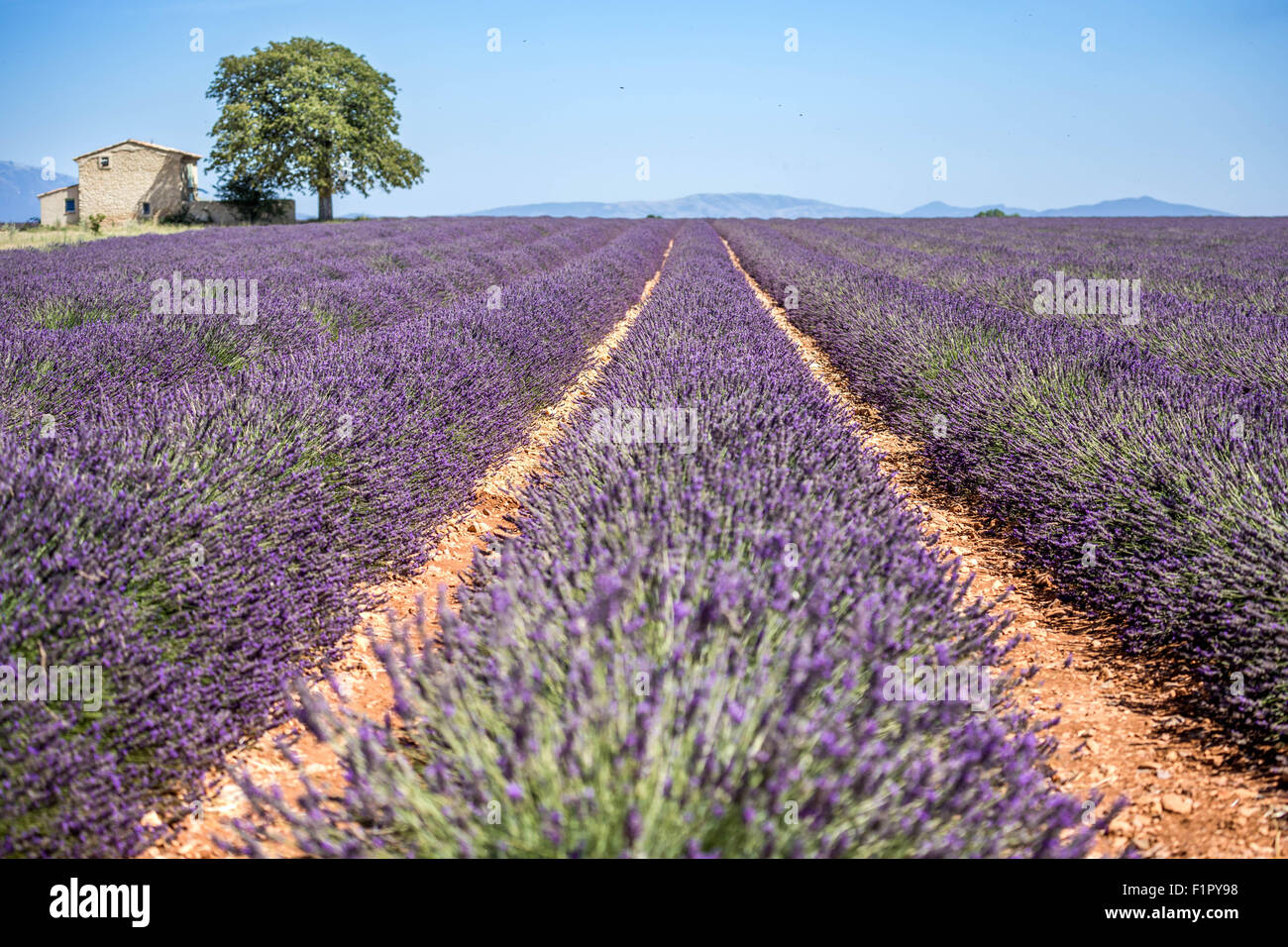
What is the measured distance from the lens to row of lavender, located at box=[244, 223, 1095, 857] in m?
1.20

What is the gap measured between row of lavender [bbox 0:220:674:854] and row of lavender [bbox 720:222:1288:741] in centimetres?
257

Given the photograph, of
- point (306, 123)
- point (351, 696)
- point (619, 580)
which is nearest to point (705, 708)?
point (619, 580)

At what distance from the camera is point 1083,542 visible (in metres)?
3.03

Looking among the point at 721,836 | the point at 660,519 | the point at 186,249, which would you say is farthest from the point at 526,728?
the point at 186,249

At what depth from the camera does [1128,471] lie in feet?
9.96

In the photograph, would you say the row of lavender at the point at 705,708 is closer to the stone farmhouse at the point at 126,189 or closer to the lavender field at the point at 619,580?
the lavender field at the point at 619,580

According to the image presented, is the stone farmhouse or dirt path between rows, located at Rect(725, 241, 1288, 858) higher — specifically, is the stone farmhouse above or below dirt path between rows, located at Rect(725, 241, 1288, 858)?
above

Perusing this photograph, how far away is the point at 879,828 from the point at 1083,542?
2264mm

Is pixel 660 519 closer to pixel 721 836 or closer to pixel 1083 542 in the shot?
pixel 721 836

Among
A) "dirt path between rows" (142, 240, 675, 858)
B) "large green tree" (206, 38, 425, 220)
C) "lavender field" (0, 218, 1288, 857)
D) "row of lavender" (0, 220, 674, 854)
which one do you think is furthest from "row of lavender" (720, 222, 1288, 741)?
"large green tree" (206, 38, 425, 220)

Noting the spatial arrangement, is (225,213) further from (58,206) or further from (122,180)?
(58,206)

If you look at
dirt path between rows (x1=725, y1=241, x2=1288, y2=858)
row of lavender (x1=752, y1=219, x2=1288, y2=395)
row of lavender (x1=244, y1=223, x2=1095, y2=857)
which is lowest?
dirt path between rows (x1=725, y1=241, x2=1288, y2=858)

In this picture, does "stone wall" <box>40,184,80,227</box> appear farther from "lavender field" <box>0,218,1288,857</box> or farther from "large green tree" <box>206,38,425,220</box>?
"lavender field" <box>0,218,1288,857</box>

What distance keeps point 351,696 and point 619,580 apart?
1.29 meters
